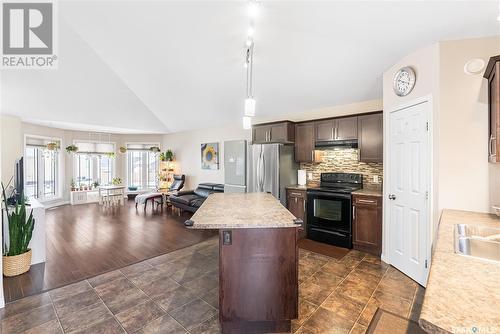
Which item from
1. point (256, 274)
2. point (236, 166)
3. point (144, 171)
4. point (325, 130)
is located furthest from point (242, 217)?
point (144, 171)

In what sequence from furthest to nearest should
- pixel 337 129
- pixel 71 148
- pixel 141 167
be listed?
pixel 141 167, pixel 71 148, pixel 337 129

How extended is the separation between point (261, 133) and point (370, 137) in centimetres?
215

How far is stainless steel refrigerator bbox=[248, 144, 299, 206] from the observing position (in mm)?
4344

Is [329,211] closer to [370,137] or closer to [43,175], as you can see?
[370,137]

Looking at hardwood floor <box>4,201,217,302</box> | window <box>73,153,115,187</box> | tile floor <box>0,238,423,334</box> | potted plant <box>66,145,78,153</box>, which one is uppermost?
potted plant <box>66,145,78,153</box>

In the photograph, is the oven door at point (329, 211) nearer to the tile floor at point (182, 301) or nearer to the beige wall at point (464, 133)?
the tile floor at point (182, 301)

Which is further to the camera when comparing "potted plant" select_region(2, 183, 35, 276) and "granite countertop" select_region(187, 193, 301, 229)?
"potted plant" select_region(2, 183, 35, 276)

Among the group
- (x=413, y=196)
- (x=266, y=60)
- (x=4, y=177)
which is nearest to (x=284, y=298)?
(x=413, y=196)

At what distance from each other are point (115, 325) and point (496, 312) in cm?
250

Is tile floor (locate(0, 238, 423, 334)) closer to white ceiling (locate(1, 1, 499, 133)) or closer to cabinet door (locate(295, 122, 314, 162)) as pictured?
cabinet door (locate(295, 122, 314, 162))

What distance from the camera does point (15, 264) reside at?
2801 millimetres

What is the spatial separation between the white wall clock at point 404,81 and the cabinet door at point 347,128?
0.94 metres

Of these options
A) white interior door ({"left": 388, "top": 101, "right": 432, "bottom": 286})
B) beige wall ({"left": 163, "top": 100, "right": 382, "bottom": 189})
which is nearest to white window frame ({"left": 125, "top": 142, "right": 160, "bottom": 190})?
beige wall ({"left": 163, "top": 100, "right": 382, "bottom": 189})

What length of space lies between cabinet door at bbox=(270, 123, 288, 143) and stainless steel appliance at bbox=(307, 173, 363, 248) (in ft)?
3.77
